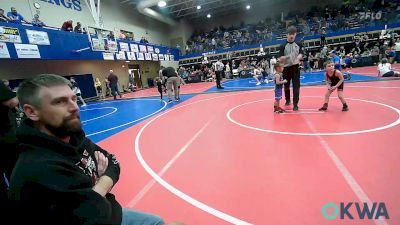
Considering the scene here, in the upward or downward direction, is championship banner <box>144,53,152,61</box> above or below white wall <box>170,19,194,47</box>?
below

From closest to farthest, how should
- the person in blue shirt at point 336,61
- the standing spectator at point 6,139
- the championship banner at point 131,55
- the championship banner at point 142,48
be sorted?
the standing spectator at point 6,139
the person in blue shirt at point 336,61
the championship banner at point 131,55
the championship banner at point 142,48

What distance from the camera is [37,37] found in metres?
12.4

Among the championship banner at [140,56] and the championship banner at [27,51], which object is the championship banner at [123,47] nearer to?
the championship banner at [140,56]

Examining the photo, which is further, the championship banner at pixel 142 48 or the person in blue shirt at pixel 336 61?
the championship banner at pixel 142 48

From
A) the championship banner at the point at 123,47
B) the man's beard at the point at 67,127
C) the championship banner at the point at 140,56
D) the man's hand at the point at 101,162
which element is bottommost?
the man's hand at the point at 101,162

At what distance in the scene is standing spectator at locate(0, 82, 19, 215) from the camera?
1919 millimetres

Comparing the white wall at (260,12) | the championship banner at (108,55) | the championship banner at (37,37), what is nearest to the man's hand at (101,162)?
the championship banner at (37,37)

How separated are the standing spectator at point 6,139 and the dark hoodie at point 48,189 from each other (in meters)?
0.82

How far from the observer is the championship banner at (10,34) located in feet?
35.4

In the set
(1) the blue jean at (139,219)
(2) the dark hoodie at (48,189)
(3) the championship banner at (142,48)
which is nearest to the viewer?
(2) the dark hoodie at (48,189)

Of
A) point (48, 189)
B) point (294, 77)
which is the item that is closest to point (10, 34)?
point (294, 77)

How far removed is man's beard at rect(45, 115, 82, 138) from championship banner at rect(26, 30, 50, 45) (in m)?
14.0

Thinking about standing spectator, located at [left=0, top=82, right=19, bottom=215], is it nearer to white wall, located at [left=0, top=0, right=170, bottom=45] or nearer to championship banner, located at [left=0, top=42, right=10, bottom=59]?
championship banner, located at [left=0, top=42, right=10, bottom=59]

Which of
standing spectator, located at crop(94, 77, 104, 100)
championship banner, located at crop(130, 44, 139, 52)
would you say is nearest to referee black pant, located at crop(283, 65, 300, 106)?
standing spectator, located at crop(94, 77, 104, 100)
